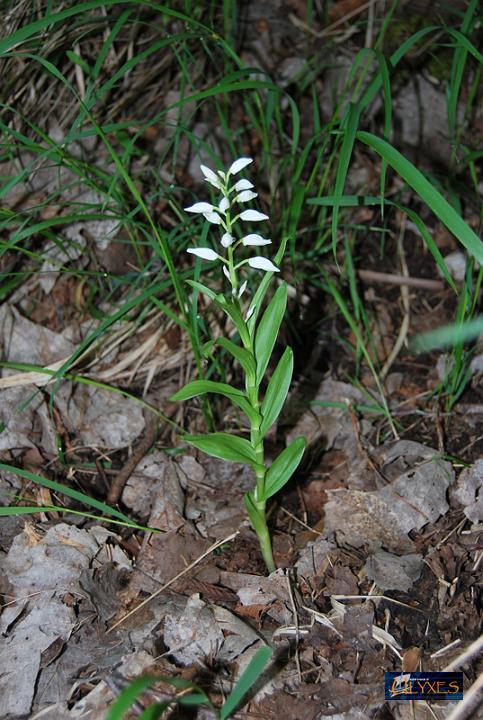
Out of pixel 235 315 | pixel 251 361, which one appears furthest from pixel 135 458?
pixel 235 315

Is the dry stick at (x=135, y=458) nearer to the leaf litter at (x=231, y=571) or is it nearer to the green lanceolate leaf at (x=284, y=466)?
the leaf litter at (x=231, y=571)

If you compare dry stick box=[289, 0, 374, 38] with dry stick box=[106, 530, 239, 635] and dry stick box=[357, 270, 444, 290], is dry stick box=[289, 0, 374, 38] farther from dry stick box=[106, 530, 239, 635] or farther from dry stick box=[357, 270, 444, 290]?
dry stick box=[106, 530, 239, 635]

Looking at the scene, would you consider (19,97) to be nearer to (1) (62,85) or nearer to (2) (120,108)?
(1) (62,85)

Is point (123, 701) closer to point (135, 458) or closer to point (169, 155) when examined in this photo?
point (135, 458)

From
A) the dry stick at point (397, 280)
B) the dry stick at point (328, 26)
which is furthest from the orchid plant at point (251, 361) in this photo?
the dry stick at point (328, 26)

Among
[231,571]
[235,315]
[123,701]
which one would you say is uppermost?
[235,315]
